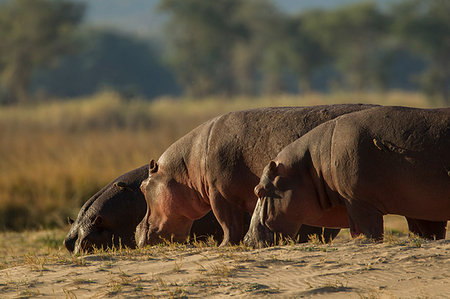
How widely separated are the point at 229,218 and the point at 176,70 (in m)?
52.1

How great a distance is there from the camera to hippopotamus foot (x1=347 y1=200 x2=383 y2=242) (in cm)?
518

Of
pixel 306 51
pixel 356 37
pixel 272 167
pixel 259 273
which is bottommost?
pixel 259 273

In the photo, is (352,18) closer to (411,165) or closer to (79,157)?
(79,157)

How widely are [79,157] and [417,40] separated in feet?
126

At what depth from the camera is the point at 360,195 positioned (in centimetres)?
514

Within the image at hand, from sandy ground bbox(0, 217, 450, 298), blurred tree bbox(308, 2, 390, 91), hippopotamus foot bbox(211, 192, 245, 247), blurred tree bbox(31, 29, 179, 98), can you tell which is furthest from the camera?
blurred tree bbox(31, 29, 179, 98)

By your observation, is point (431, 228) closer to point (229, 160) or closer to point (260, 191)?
point (260, 191)

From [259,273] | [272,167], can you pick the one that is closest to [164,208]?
[272,167]

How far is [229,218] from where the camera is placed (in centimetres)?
603

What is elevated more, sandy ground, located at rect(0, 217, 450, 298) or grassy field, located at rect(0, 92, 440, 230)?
grassy field, located at rect(0, 92, 440, 230)

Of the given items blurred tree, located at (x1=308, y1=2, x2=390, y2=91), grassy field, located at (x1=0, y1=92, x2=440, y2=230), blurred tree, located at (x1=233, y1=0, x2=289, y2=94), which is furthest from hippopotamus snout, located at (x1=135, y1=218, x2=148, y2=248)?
blurred tree, located at (x1=233, y1=0, x2=289, y2=94)

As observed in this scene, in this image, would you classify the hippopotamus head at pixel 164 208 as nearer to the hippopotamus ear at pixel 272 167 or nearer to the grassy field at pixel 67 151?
the hippopotamus ear at pixel 272 167

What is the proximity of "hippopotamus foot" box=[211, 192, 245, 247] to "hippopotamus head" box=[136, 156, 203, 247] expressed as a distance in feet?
1.40

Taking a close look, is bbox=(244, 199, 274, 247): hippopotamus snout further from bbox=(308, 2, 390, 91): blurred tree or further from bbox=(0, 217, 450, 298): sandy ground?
bbox=(308, 2, 390, 91): blurred tree
